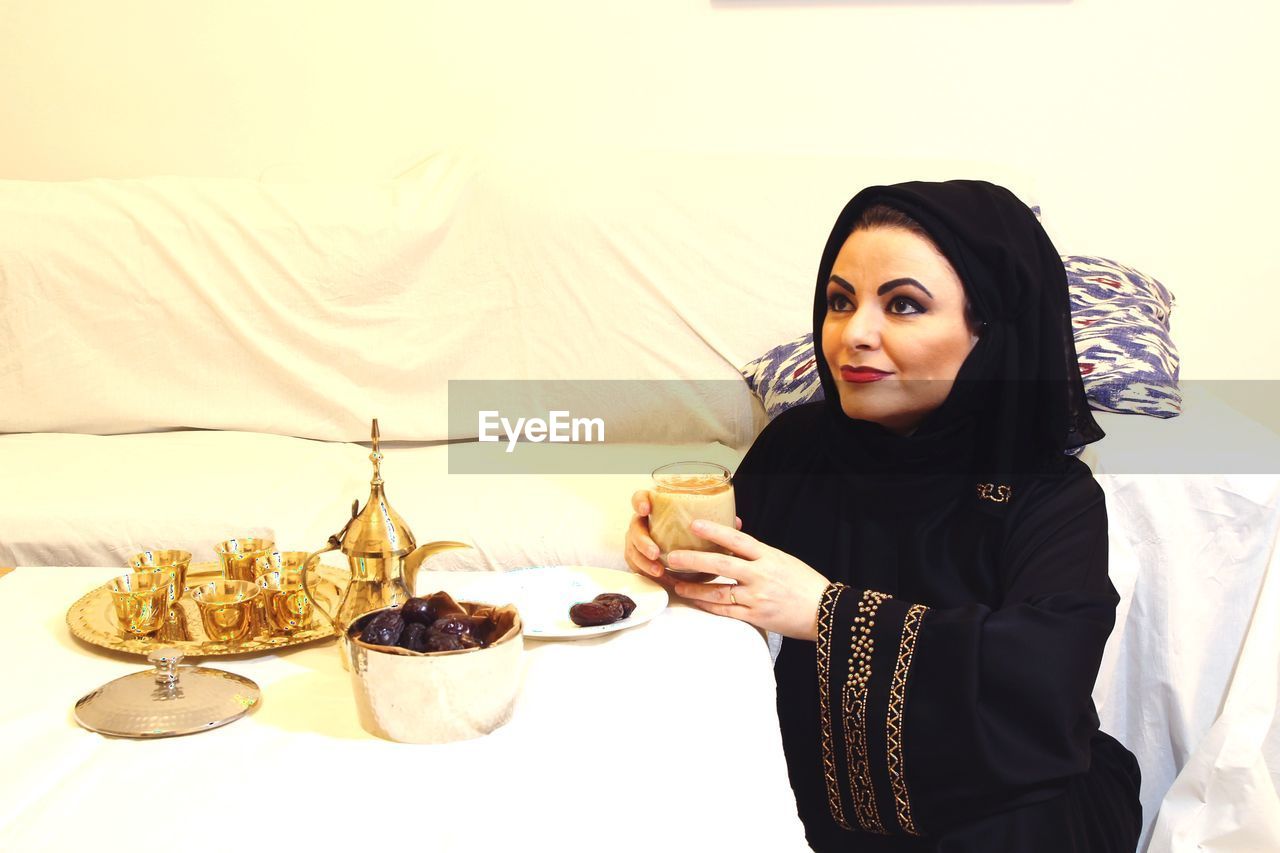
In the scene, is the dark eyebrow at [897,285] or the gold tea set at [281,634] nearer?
the gold tea set at [281,634]

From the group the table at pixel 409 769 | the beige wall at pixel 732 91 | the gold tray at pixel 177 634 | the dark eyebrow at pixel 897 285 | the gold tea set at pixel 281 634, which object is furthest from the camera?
the beige wall at pixel 732 91

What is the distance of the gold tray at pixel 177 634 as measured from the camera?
42.2 inches

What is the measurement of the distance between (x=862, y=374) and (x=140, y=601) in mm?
817

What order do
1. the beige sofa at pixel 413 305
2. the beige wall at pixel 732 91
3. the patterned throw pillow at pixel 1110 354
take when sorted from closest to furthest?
the patterned throw pillow at pixel 1110 354 < the beige sofa at pixel 413 305 < the beige wall at pixel 732 91

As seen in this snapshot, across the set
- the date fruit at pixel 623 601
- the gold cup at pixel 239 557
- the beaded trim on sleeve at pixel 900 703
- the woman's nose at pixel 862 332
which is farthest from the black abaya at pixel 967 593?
the gold cup at pixel 239 557

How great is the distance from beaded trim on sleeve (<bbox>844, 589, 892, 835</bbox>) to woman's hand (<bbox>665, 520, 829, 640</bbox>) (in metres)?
0.05

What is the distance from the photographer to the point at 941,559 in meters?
1.41

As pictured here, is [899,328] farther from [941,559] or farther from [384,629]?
[384,629]

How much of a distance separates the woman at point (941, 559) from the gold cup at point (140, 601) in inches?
19.2

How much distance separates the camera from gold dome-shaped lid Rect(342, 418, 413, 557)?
110 cm

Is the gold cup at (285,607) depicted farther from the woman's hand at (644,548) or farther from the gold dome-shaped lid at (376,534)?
the woman's hand at (644,548)

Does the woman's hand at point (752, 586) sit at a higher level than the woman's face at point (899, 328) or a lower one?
lower

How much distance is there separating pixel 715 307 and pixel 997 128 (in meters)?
0.82

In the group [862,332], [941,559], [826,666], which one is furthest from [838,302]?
[826,666]
